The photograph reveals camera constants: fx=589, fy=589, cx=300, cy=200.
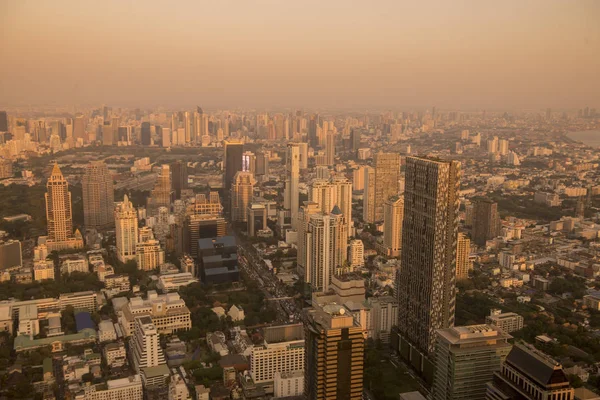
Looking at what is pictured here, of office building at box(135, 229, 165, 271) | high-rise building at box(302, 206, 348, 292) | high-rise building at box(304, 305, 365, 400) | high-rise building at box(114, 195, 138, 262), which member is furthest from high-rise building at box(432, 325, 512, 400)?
high-rise building at box(114, 195, 138, 262)

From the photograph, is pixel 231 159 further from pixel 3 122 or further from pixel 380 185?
pixel 3 122

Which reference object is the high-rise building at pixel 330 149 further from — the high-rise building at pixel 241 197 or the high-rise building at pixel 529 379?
the high-rise building at pixel 529 379

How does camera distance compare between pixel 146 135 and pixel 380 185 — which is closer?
pixel 380 185

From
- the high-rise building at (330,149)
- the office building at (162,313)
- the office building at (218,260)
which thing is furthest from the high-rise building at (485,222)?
the high-rise building at (330,149)

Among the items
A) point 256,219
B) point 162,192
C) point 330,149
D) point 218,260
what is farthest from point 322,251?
point 330,149

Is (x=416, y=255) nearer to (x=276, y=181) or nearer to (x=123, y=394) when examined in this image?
(x=123, y=394)

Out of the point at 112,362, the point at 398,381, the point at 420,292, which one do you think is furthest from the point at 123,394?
the point at 420,292
